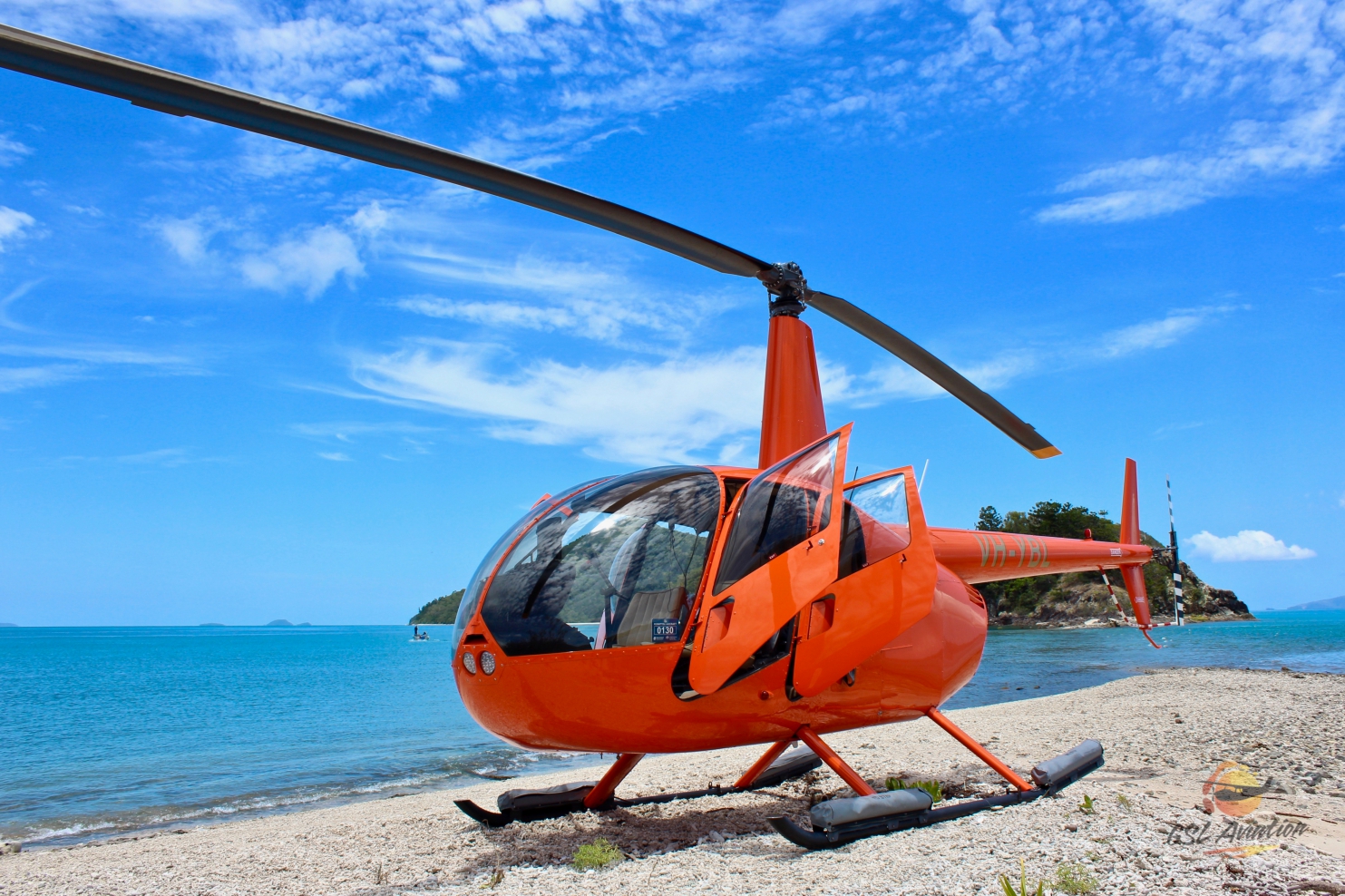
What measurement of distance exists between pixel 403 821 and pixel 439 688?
27017mm

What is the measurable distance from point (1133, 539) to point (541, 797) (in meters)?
8.37

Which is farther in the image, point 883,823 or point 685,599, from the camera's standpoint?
point 883,823

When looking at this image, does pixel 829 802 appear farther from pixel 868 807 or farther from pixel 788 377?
pixel 788 377

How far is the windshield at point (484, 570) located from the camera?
4.58 metres

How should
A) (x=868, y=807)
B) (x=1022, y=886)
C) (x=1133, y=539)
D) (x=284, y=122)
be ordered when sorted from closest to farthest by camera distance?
(x=1022, y=886) < (x=284, y=122) < (x=868, y=807) < (x=1133, y=539)

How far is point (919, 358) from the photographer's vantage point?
6.86 m

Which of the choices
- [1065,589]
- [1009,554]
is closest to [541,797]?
[1009,554]

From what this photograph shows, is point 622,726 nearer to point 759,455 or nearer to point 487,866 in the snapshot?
point 487,866

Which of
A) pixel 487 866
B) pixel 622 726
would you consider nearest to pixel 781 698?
pixel 622 726

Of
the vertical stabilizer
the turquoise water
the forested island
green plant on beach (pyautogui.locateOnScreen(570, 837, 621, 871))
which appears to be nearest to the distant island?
the forested island

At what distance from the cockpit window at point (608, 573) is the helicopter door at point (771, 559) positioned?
237 millimetres

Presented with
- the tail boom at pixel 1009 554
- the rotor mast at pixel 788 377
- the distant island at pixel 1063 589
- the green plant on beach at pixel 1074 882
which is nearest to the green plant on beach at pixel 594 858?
the green plant on beach at pixel 1074 882

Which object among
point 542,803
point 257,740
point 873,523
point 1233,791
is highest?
point 873,523

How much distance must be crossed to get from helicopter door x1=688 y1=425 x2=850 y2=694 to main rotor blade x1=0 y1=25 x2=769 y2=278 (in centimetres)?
194
